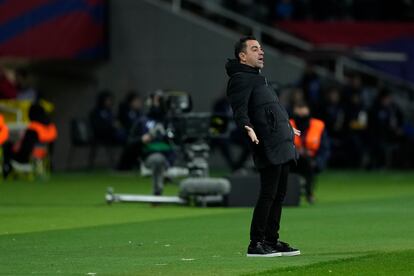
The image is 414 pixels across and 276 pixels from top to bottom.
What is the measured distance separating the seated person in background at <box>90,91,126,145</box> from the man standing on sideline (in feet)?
66.0

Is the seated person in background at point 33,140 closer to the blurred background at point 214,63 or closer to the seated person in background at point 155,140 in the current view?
the blurred background at point 214,63

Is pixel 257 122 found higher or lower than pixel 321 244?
higher

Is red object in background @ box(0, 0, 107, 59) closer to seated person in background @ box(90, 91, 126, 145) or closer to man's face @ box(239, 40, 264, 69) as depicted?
seated person in background @ box(90, 91, 126, 145)

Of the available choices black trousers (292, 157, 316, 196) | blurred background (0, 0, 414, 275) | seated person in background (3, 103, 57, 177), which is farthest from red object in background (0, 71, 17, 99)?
black trousers (292, 157, 316, 196)

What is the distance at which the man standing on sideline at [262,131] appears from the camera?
1359cm

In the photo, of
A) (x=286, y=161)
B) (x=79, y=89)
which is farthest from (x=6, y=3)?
(x=286, y=161)

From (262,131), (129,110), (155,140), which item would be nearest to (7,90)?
Result: (129,110)

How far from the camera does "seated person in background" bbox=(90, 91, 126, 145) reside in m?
33.8

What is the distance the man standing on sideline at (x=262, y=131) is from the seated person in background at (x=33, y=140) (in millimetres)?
15855

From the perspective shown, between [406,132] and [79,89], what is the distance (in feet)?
26.4

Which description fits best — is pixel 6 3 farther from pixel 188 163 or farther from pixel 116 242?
pixel 116 242

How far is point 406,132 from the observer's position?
115 ft

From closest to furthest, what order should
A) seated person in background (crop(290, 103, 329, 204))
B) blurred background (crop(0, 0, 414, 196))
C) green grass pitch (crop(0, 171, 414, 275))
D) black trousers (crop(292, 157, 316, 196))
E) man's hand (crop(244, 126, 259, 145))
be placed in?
green grass pitch (crop(0, 171, 414, 275))
man's hand (crop(244, 126, 259, 145))
black trousers (crop(292, 157, 316, 196))
seated person in background (crop(290, 103, 329, 204))
blurred background (crop(0, 0, 414, 196))

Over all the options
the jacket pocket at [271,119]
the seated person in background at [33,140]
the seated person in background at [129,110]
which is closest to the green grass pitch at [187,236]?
the jacket pocket at [271,119]
